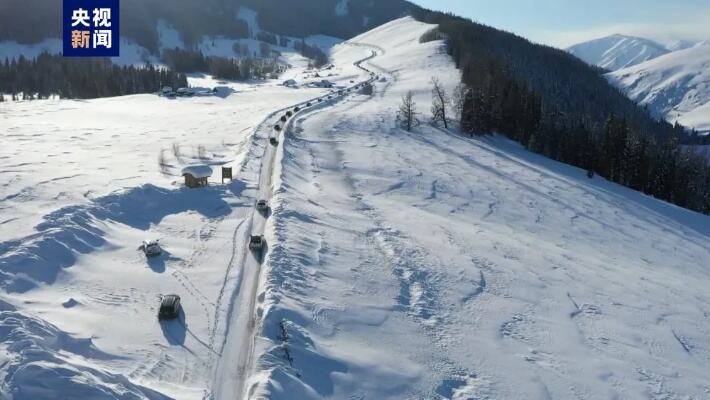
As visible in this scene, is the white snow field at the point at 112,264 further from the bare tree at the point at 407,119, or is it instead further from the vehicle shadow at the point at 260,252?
the bare tree at the point at 407,119

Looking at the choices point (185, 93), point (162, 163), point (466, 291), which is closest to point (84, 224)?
point (162, 163)

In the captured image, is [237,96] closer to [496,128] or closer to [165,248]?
[496,128]

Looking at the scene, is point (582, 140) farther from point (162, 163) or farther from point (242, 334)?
point (242, 334)

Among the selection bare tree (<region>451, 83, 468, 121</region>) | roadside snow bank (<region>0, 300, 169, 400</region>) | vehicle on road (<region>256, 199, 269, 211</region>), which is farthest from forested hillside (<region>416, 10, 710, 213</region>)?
roadside snow bank (<region>0, 300, 169, 400</region>)

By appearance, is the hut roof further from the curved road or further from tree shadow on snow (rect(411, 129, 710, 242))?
tree shadow on snow (rect(411, 129, 710, 242))

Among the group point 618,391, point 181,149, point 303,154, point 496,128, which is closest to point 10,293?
point 618,391
